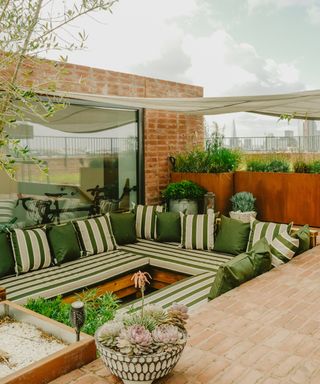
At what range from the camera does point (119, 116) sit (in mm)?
7652

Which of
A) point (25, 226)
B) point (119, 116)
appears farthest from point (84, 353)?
point (119, 116)

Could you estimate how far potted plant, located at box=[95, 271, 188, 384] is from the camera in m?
2.20

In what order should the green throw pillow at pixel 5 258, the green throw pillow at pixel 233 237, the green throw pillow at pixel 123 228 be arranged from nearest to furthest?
the green throw pillow at pixel 5 258 → the green throw pillow at pixel 233 237 → the green throw pillow at pixel 123 228

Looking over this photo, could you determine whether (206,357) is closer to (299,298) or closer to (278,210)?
(299,298)

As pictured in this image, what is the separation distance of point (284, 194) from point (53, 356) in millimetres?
5972

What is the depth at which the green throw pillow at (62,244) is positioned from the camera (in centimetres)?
571

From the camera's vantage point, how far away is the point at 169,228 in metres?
6.82

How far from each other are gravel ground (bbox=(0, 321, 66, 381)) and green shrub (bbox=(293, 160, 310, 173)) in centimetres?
589

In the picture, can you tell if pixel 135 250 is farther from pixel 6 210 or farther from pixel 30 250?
pixel 6 210

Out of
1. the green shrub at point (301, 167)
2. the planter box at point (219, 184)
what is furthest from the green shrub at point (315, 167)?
the planter box at point (219, 184)

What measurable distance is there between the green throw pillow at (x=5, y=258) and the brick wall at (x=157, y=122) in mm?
2693

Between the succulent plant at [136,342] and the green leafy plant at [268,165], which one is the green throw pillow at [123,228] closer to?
the green leafy plant at [268,165]

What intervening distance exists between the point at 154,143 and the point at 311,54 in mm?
3951

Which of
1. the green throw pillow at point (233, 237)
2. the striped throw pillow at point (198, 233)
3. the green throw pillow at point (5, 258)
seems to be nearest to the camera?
the green throw pillow at point (5, 258)
